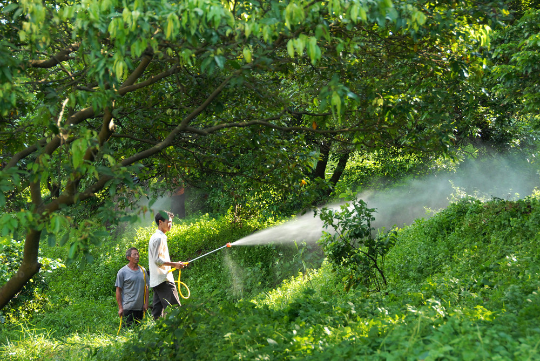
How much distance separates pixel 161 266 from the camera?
22.5 feet

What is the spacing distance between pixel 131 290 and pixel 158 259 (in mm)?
969

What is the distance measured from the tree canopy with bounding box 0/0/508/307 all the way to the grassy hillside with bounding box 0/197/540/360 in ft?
4.44

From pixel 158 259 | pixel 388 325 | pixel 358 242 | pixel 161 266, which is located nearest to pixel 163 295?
pixel 161 266

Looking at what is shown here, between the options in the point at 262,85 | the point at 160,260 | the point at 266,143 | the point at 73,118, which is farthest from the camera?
the point at 160,260

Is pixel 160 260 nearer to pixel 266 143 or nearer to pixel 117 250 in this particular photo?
pixel 266 143

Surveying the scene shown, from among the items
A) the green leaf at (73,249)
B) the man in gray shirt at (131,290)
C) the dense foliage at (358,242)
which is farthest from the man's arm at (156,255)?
the green leaf at (73,249)

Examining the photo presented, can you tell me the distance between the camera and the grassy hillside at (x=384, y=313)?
329 cm

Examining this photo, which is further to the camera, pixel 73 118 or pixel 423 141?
pixel 423 141

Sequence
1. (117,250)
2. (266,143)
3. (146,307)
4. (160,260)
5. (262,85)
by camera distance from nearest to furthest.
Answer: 1. (262,85)
2. (266,143)
3. (160,260)
4. (146,307)
5. (117,250)

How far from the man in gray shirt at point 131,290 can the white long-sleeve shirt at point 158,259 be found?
52cm

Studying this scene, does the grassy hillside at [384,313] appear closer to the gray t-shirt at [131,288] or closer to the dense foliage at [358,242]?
the dense foliage at [358,242]

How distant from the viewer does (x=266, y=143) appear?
5922 mm

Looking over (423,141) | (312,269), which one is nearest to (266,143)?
(423,141)

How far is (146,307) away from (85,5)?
538 centimetres
